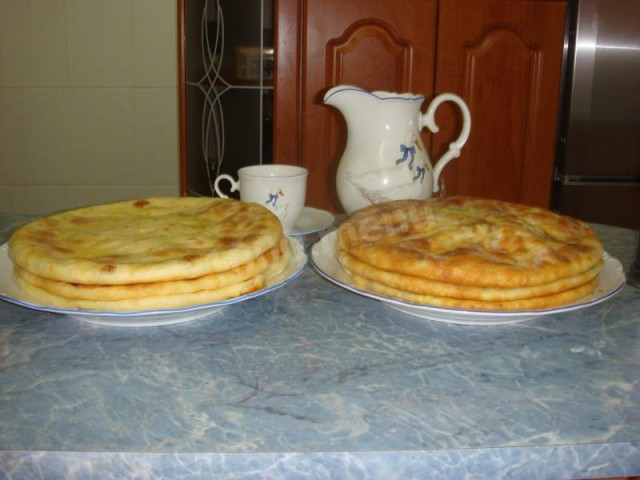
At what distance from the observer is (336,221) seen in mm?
1266

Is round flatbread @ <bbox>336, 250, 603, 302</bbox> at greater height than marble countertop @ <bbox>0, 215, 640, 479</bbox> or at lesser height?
greater

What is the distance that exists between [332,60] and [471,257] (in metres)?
1.74

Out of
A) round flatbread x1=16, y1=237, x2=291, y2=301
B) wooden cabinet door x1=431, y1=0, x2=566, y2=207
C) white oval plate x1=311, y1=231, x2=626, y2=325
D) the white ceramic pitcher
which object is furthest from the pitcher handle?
wooden cabinet door x1=431, y1=0, x2=566, y2=207

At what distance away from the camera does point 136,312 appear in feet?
2.19

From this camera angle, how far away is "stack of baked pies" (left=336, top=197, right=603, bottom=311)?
718 mm

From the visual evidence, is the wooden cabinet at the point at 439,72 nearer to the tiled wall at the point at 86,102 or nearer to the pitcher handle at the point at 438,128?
the tiled wall at the point at 86,102

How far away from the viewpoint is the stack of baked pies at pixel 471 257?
2.36 ft

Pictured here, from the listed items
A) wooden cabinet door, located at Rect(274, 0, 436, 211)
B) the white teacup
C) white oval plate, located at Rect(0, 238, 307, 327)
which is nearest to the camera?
white oval plate, located at Rect(0, 238, 307, 327)

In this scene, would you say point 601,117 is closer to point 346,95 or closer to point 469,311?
point 346,95

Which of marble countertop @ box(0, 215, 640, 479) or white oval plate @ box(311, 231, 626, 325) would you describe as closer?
marble countertop @ box(0, 215, 640, 479)

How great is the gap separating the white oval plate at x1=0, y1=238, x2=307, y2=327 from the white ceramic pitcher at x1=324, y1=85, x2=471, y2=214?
1.18 feet

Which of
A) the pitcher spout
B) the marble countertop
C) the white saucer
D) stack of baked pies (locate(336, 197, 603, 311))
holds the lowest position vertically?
the marble countertop

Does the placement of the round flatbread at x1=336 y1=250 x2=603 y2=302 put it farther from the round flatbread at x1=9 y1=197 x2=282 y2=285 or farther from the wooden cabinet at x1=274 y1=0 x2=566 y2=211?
the wooden cabinet at x1=274 y1=0 x2=566 y2=211

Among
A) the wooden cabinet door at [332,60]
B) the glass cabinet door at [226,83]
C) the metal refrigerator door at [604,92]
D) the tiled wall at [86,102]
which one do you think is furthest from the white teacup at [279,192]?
the metal refrigerator door at [604,92]
